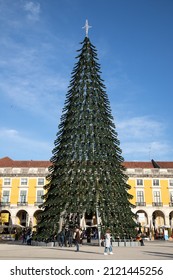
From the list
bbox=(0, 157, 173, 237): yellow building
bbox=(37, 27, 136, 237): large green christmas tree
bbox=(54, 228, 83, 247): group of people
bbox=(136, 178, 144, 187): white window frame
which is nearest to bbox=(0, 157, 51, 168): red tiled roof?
bbox=(0, 157, 173, 237): yellow building

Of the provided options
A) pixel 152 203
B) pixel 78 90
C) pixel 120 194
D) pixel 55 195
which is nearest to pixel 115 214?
pixel 120 194

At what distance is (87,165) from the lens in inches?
786

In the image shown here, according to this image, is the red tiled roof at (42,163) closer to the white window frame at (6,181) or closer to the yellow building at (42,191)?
the yellow building at (42,191)

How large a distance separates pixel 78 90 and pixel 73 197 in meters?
8.60

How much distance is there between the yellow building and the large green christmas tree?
96.3 feet

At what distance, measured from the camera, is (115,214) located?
63.5 ft

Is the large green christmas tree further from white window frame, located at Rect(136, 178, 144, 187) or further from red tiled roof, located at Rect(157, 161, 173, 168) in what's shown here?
red tiled roof, located at Rect(157, 161, 173, 168)

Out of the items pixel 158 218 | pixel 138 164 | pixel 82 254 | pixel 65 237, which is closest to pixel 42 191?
pixel 138 164

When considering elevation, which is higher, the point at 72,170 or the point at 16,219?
the point at 72,170

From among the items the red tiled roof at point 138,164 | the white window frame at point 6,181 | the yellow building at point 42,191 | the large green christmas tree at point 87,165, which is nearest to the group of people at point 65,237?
the large green christmas tree at point 87,165

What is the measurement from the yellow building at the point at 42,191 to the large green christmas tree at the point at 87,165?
29.3 meters

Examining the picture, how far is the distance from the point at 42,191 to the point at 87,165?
3278cm

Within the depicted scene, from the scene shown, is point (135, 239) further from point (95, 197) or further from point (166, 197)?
point (166, 197)
